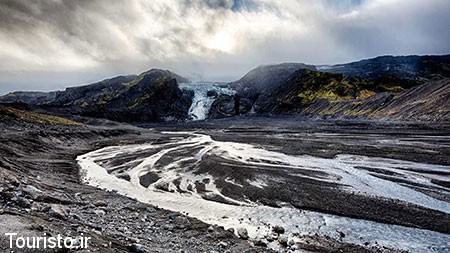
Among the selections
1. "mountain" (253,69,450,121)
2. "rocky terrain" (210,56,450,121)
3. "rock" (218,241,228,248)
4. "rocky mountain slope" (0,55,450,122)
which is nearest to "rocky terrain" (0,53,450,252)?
"rock" (218,241,228,248)

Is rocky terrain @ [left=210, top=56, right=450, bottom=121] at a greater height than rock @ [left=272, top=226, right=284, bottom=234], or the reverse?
rocky terrain @ [left=210, top=56, right=450, bottom=121]

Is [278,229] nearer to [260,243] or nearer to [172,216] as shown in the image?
[260,243]

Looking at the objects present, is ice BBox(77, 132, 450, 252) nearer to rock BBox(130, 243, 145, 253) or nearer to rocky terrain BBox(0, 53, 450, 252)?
rocky terrain BBox(0, 53, 450, 252)

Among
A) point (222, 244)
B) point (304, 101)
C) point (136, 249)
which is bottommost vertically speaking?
point (222, 244)

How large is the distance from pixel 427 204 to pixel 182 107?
18251 cm

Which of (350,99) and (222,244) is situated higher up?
(350,99)

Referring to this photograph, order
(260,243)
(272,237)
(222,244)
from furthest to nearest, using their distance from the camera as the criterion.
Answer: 1. (272,237)
2. (260,243)
3. (222,244)

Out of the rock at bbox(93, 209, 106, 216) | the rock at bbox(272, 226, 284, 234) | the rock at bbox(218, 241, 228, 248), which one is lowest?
the rock at bbox(272, 226, 284, 234)

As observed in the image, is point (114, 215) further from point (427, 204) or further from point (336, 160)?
point (336, 160)

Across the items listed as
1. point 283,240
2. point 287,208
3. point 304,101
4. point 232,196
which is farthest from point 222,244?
point 304,101

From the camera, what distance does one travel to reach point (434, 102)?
240ft

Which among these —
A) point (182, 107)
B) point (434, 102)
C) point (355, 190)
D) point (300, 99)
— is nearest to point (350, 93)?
point (300, 99)

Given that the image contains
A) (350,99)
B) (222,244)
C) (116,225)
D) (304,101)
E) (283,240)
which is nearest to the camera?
(222,244)

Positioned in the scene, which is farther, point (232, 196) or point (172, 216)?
point (232, 196)
